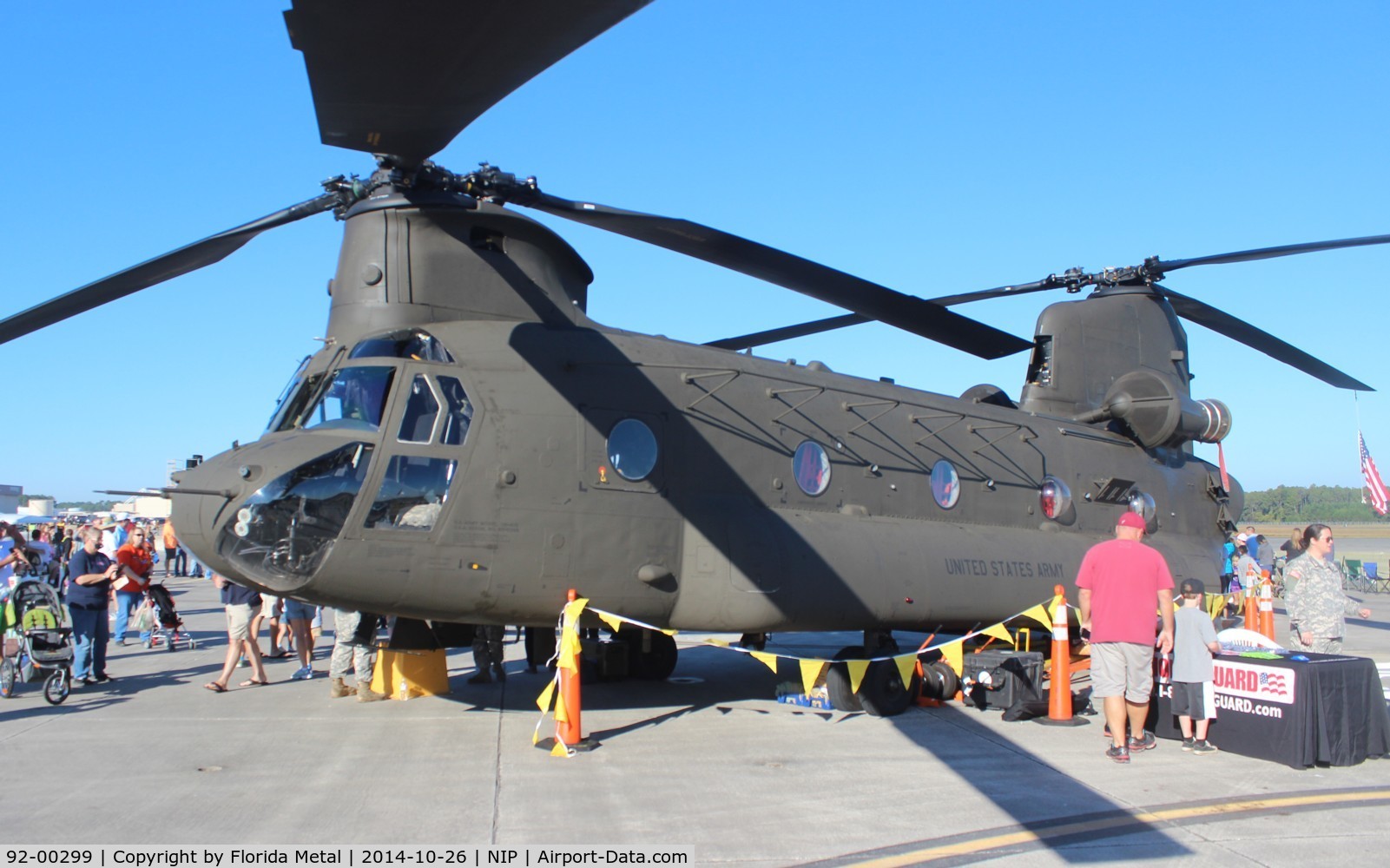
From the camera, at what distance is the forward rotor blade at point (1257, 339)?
14250mm

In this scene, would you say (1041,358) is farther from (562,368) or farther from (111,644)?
(111,644)

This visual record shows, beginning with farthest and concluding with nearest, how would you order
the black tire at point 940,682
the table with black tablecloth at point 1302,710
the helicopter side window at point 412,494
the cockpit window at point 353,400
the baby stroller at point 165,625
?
the baby stroller at point 165,625 < the black tire at point 940,682 < the cockpit window at point 353,400 < the helicopter side window at point 412,494 < the table with black tablecloth at point 1302,710

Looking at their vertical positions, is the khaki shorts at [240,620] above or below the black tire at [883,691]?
above

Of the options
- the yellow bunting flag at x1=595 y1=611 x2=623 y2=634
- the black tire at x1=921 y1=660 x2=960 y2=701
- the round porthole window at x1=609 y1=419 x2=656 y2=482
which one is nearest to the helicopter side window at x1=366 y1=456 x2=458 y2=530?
the round porthole window at x1=609 y1=419 x2=656 y2=482

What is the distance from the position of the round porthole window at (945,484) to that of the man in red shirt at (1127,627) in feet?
11.4

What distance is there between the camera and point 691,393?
9656 millimetres

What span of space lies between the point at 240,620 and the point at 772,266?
22.7ft

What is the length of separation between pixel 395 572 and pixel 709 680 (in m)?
4.97

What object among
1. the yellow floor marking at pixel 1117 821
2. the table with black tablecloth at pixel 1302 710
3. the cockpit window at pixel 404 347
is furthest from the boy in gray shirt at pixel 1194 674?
the cockpit window at pixel 404 347

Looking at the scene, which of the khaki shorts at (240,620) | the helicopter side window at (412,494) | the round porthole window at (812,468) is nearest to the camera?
the helicopter side window at (412,494)

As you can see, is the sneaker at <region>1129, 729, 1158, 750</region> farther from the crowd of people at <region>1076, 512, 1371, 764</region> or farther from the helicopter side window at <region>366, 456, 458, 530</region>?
the helicopter side window at <region>366, 456, 458, 530</region>

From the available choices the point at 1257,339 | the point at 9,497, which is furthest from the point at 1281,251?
the point at 9,497

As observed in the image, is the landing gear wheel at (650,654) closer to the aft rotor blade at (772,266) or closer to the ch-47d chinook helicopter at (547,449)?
the ch-47d chinook helicopter at (547,449)

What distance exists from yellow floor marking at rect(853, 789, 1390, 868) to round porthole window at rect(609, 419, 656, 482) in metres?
4.47
